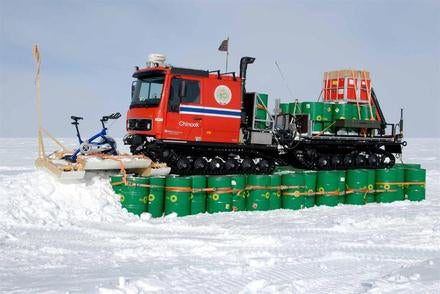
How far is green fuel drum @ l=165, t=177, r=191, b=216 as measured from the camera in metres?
11.0

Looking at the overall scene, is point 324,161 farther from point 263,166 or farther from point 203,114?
→ point 203,114

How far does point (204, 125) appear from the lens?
1316cm

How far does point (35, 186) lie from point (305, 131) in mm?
7941

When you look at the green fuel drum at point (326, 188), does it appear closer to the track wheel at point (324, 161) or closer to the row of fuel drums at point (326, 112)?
the track wheel at point (324, 161)

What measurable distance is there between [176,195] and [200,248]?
3502 mm

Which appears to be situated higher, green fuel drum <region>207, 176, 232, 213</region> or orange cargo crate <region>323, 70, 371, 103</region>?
orange cargo crate <region>323, 70, 371, 103</region>

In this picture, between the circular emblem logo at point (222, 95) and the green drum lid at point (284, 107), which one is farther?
the green drum lid at point (284, 107)

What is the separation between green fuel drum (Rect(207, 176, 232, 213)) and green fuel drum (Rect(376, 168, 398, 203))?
4.68m

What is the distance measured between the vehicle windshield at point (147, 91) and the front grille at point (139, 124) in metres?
0.42

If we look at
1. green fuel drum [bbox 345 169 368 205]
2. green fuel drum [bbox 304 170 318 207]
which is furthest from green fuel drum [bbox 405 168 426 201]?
green fuel drum [bbox 304 170 318 207]

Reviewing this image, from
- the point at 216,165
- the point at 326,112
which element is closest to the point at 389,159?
the point at 326,112

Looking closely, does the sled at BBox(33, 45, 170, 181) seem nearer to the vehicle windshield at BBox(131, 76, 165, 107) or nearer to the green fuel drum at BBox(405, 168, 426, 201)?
the vehicle windshield at BBox(131, 76, 165, 107)

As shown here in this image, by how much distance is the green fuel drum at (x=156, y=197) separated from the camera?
10.8 m

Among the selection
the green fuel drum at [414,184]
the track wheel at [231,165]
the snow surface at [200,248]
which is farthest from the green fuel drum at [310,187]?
the green fuel drum at [414,184]
